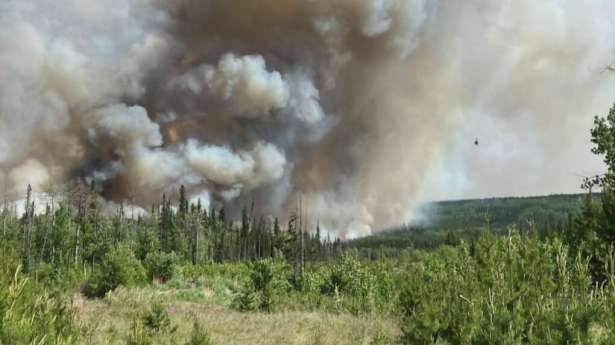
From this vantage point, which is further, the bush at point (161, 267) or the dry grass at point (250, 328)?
the bush at point (161, 267)

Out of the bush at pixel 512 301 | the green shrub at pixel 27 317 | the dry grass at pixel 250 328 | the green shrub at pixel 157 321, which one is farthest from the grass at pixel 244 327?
the bush at pixel 512 301

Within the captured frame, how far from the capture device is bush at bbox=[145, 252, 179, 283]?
46469mm

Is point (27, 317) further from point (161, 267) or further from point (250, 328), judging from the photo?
point (161, 267)

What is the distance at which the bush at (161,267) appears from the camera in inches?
1829

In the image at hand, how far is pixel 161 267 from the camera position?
153ft

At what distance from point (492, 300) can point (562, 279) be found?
1537 mm

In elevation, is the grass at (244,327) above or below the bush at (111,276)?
below

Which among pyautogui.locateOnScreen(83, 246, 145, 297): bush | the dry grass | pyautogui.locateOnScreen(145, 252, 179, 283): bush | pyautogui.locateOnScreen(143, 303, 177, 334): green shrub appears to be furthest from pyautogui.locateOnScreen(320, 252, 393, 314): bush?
pyautogui.locateOnScreen(143, 303, 177, 334): green shrub

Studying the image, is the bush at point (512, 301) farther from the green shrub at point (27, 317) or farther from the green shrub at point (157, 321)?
the green shrub at point (157, 321)

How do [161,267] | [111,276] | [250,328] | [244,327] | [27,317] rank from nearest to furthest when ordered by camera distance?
[27,317]
[250,328]
[244,327]
[111,276]
[161,267]

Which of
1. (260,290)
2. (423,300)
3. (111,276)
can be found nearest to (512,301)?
(423,300)

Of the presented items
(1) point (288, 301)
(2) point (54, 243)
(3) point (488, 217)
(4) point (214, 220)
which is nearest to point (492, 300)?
(3) point (488, 217)

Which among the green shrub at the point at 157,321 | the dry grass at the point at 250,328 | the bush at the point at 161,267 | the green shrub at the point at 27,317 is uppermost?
the bush at the point at 161,267

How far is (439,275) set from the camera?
11797 millimetres
